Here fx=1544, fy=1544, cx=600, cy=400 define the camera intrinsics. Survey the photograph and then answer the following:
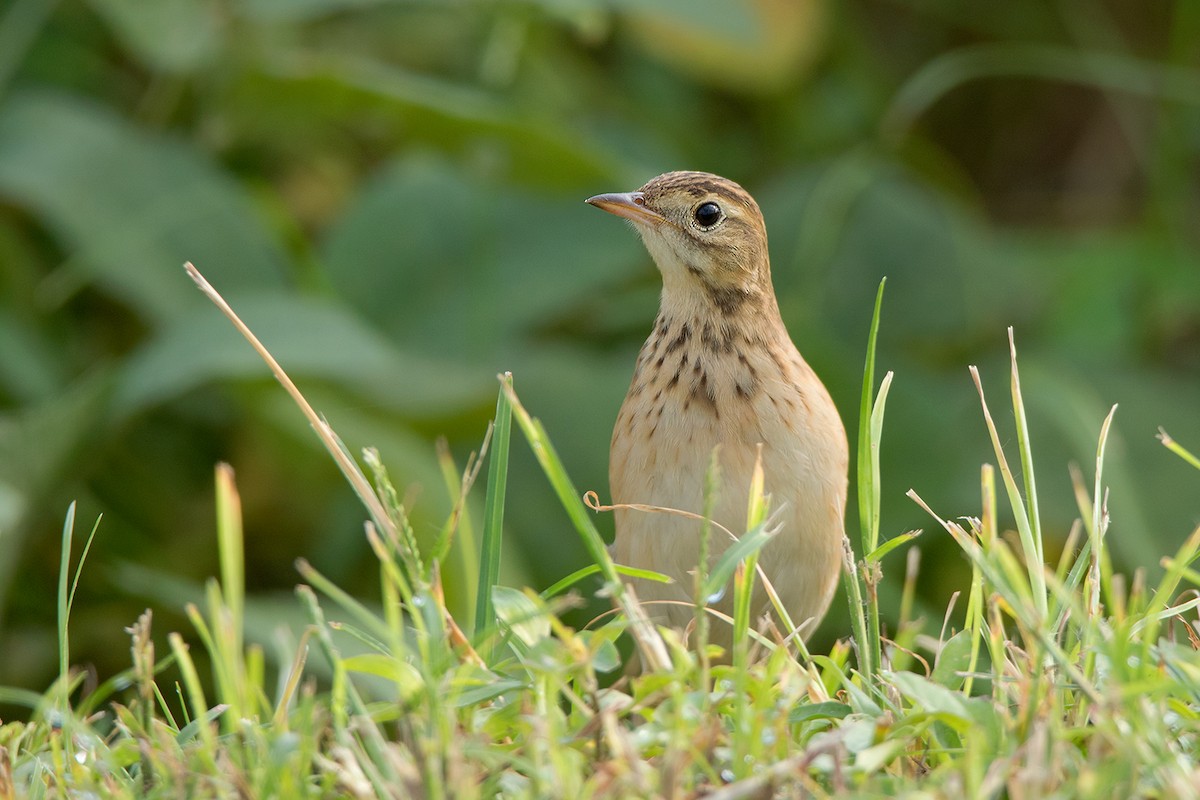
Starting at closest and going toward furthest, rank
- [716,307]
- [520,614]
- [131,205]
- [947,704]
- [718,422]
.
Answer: [947,704], [520,614], [718,422], [716,307], [131,205]

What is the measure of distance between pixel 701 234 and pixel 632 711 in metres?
1.63

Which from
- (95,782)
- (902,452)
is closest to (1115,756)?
(95,782)

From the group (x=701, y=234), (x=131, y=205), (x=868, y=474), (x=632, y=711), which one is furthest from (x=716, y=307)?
(x=131, y=205)

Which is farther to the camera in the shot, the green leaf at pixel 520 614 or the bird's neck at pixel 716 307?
the bird's neck at pixel 716 307

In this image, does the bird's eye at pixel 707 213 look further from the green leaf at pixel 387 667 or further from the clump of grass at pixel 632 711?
the green leaf at pixel 387 667

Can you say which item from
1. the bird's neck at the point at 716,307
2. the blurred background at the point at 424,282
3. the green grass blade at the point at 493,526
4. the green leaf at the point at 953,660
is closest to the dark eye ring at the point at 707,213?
the bird's neck at the point at 716,307

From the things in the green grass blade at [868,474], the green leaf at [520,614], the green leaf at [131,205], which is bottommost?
the green leaf at [131,205]

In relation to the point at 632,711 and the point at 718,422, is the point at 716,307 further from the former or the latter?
the point at 632,711

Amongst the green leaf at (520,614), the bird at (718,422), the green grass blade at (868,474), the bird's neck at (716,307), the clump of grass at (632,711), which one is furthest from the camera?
the bird's neck at (716,307)

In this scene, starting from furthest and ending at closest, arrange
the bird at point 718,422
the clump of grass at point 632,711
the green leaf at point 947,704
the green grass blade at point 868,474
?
the bird at point 718,422, the green grass blade at point 868,474, the green leaf at point 947,704, the clump of grass at point 632,711

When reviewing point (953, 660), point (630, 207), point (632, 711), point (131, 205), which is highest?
point (630, 207)

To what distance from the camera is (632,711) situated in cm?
194

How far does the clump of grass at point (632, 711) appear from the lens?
1739 millimetres

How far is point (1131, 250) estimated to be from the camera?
6.12 m
